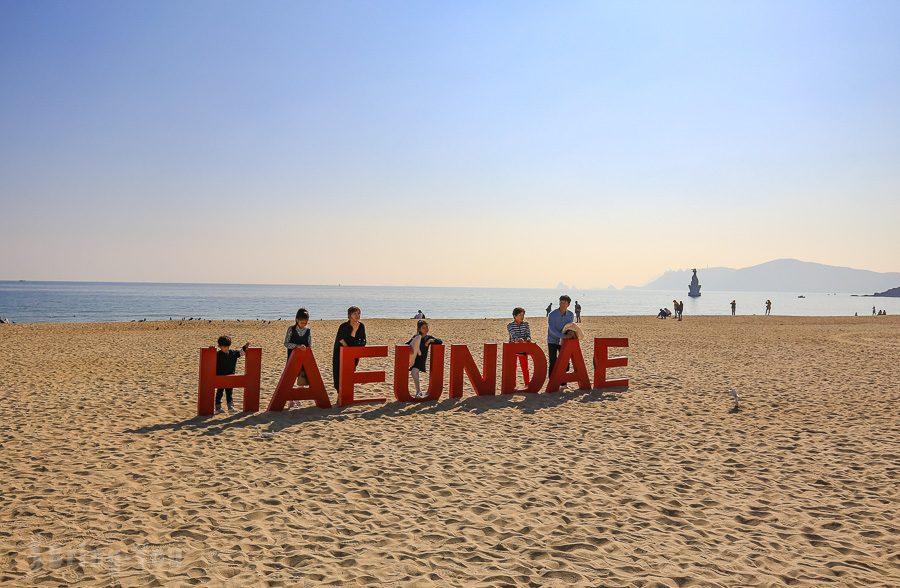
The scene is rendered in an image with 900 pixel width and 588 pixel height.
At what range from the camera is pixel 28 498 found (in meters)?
5.94

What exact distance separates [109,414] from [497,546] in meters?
8.44

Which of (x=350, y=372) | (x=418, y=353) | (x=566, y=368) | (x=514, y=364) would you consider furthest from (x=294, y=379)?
(x=566, y=368)

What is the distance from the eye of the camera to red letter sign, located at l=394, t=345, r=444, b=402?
11.4 meters

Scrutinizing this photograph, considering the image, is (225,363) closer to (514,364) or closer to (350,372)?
(350,372)

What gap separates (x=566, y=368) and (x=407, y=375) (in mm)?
3962

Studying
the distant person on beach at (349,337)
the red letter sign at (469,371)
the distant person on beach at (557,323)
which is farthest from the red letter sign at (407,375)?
the distant person on beach at (557,323)

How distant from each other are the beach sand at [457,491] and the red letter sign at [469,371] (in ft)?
1.58

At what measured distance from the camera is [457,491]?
6.39 meters

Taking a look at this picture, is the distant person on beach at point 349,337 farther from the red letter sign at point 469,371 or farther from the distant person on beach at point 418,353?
the red letter sign at point 469,371

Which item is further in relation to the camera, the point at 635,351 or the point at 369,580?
the point at 635,351

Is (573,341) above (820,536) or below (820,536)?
above

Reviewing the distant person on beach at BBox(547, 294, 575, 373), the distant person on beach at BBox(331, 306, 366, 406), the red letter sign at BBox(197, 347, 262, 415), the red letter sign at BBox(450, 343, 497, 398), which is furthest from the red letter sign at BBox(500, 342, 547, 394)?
the red letter sign at BBox(197, 347, 262, 415)

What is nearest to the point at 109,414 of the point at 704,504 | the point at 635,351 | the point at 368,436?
the point at 368,436

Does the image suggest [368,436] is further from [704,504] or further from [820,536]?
[820,536]
